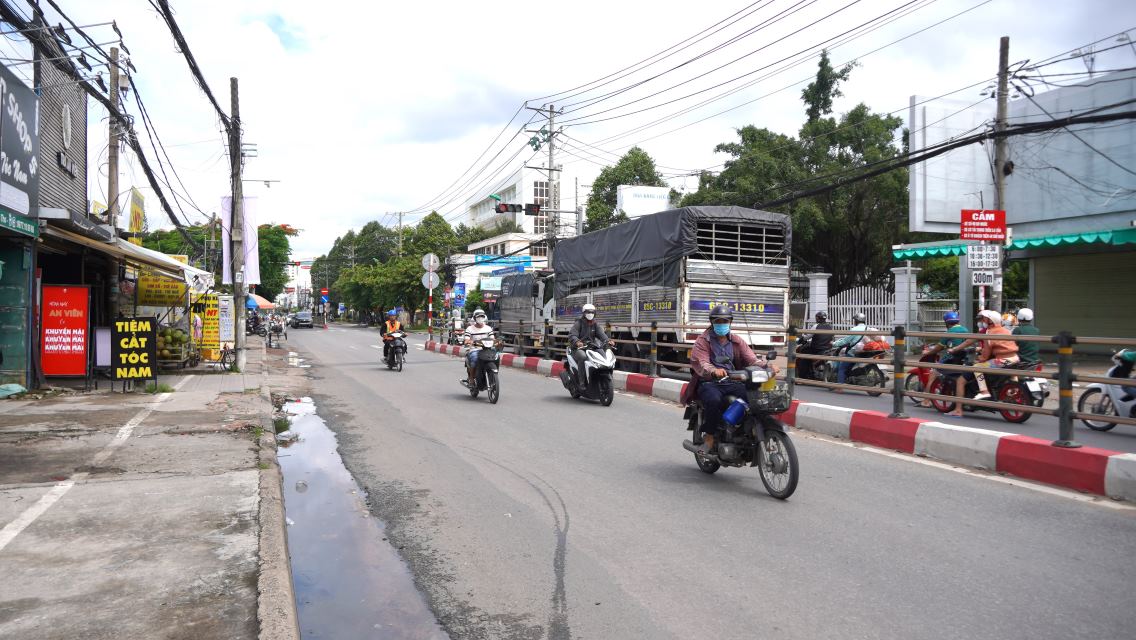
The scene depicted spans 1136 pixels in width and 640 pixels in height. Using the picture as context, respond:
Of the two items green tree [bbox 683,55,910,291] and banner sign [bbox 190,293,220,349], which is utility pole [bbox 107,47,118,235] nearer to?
banner sign [bbox 190,293,220,349]

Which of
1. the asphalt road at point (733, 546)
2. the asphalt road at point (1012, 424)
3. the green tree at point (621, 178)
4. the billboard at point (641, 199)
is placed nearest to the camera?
the asphalt road at point (733, 546)

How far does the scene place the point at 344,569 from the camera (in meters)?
4.76

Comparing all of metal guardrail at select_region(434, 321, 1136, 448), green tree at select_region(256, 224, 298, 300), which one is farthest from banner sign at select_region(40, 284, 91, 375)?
green tree at select_region(256, 224, 298, 300)

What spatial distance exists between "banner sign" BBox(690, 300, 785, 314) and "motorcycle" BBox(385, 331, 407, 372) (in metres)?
7.61

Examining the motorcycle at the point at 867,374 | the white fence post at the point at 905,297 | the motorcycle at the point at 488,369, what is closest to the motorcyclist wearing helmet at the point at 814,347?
the motorcycle at the point at 867,374

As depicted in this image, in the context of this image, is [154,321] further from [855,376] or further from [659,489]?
[855,376]

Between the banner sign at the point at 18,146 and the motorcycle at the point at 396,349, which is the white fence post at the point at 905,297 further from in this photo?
the banner sign at the point at 18,146

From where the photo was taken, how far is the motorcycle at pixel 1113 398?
924 centimetres

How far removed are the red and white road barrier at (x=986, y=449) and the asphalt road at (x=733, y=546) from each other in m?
0.35

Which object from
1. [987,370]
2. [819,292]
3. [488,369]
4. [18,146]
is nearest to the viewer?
[987,370]

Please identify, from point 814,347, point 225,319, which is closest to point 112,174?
point 225,319

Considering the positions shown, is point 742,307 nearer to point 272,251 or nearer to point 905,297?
point 905,297

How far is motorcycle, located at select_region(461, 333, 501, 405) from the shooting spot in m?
12.6

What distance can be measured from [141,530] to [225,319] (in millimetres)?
16459
